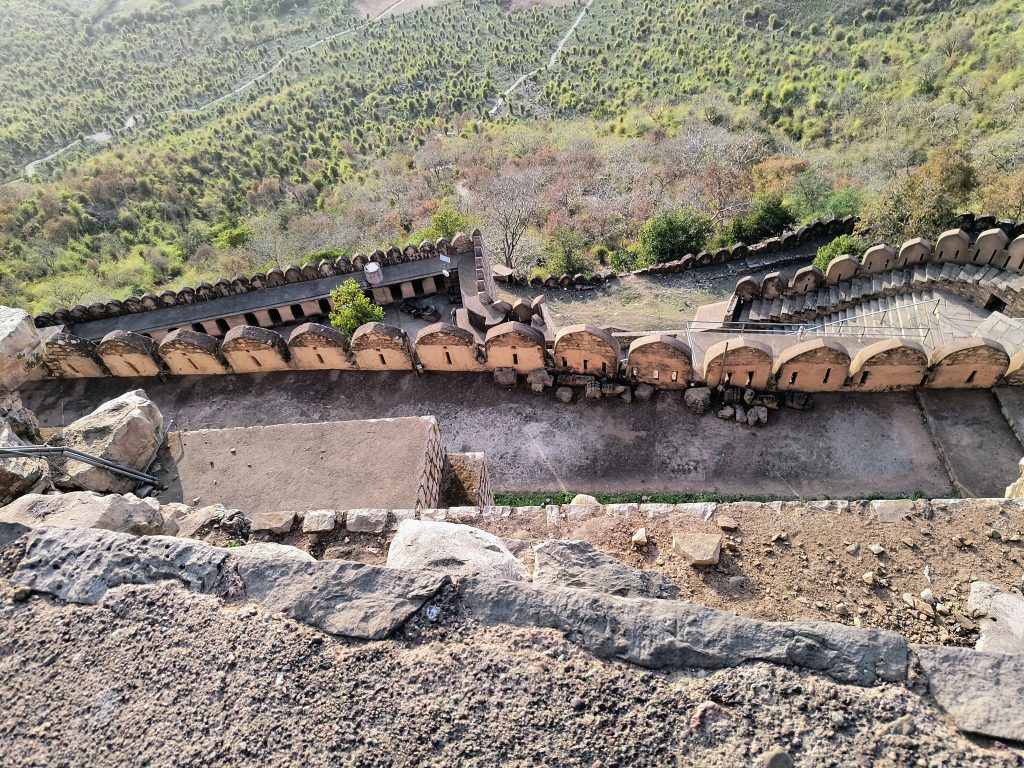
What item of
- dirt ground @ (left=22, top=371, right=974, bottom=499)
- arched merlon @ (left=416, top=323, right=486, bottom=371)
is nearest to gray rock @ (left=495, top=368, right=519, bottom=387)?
dirt ground @ (left=22, top=371, right=974, bottom=499)

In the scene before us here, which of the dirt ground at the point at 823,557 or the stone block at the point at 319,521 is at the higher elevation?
the stone block at the point at 319,521

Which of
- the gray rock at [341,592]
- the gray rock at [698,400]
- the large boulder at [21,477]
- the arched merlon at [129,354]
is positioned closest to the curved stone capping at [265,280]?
the arched merlon at [129,354]

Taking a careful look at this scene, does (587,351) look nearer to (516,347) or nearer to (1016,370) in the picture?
(516,347)

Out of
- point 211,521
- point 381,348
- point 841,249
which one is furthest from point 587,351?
point 841,249

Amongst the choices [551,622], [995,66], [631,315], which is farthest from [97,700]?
[995,66]

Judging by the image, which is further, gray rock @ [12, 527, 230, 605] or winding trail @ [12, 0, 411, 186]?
winding trail @ [12, 0, 411, 186]

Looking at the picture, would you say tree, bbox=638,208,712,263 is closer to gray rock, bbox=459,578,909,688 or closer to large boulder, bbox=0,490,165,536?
gray rock, bbox=459,578,909,688

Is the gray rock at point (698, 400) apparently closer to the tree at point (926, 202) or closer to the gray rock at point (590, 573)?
the gray rock at point (590, 573)
